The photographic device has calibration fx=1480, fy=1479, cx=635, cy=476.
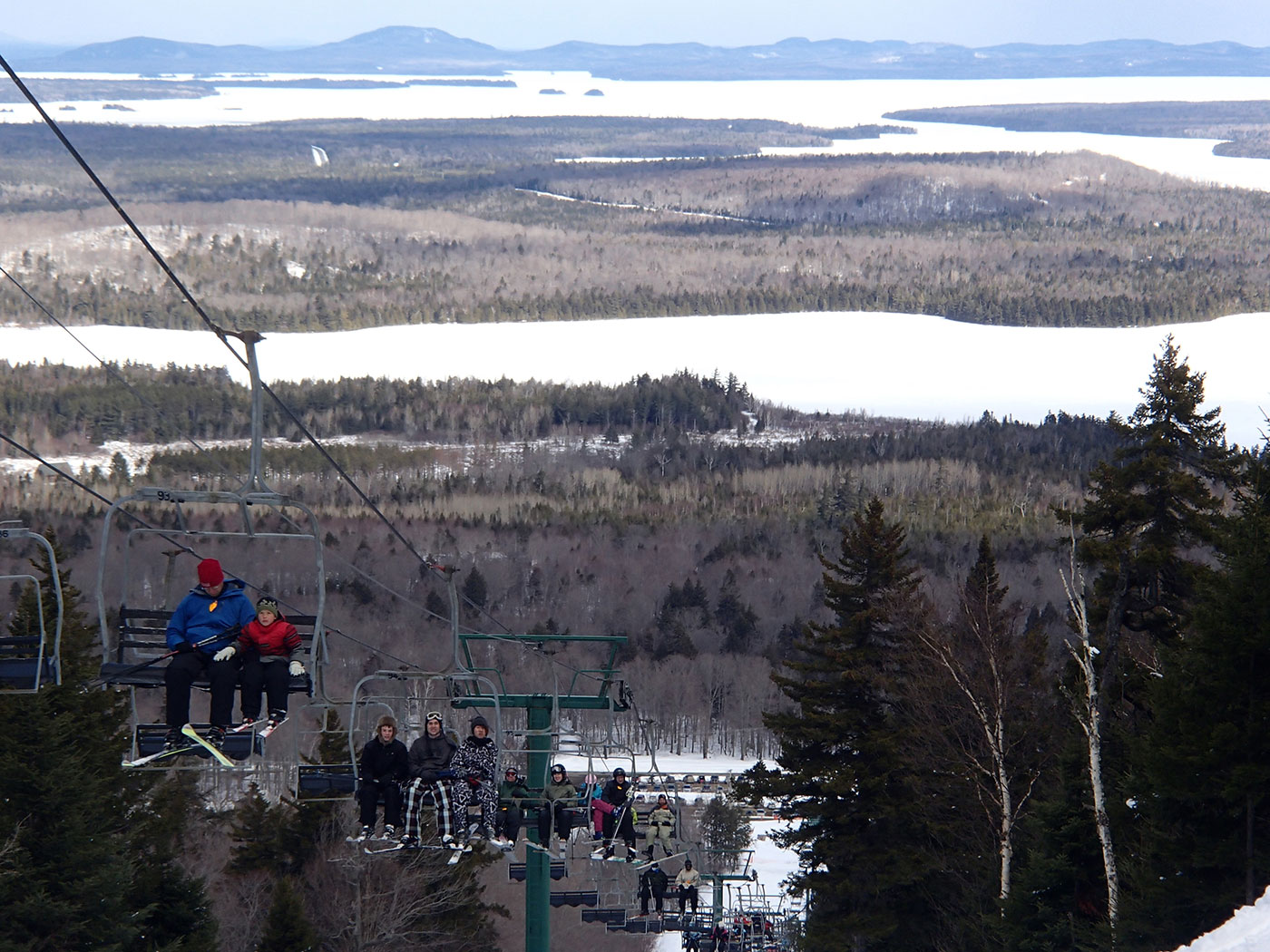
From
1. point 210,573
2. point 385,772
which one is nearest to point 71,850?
point 385,772

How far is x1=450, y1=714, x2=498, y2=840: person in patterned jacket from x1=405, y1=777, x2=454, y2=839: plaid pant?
0.85 feet

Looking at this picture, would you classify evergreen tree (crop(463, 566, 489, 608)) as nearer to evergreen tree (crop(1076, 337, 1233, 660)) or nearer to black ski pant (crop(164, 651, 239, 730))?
evergreen tree (crop(1076, 337, 1233, 660))

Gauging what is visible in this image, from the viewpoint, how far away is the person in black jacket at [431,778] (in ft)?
43.2

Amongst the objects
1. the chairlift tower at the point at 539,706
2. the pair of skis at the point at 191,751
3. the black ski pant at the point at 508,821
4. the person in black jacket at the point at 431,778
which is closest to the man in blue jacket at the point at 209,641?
the pair of skis at the point at 191,751

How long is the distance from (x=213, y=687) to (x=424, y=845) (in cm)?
230

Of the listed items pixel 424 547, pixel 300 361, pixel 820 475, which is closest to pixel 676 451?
pixel 820 475

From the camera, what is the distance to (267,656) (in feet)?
39.4

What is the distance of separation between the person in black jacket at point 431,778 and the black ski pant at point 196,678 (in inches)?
74.5

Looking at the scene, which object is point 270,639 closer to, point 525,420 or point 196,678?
point 196,678

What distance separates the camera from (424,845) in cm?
1266

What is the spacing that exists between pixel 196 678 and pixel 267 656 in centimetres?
58

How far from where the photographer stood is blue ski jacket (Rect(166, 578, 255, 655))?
468 inches

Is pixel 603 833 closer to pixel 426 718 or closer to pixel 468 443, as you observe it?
pixel 426 718

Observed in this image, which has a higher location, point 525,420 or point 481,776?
point 481,776
